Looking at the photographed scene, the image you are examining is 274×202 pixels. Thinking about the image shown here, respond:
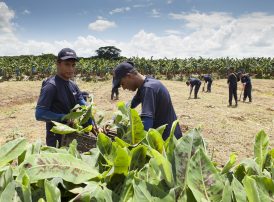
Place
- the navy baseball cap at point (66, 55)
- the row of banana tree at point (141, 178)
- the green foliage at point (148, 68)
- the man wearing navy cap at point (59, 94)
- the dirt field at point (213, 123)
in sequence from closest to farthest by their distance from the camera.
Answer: the row of banana tree at point (141, 178) → the man wearing navy cap at point (59, 94) → the navy baseball cap at point (66, 55) → the dirt field at point (213, 123) → the green foliage at point (148, 68)

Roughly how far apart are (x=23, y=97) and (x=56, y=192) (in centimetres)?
2202

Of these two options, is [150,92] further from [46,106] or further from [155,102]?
[46,106]

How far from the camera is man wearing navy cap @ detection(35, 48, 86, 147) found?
358cm

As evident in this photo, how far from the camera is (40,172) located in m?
1.17

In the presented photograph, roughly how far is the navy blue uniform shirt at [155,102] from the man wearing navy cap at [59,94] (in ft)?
2.49

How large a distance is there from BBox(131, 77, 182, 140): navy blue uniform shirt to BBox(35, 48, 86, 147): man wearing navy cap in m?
0.76

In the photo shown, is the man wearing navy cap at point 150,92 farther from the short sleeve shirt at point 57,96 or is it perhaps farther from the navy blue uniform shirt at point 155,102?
the short sleeve shirt at point 57,96

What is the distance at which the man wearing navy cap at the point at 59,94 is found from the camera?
358cm

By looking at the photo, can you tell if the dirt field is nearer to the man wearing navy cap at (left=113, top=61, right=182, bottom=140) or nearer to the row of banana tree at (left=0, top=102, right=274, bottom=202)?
the man wearing navy cap at (left=113, top=61, right=182, bottom=140)

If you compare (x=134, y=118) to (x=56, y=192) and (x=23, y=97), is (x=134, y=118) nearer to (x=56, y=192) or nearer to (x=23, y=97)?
(x=56, y=192)

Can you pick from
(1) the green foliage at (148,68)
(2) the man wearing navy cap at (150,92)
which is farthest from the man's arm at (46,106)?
(1) the green foliage at (148,68)

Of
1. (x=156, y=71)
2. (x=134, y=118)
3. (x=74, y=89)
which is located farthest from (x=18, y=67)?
(x=134, y=118)

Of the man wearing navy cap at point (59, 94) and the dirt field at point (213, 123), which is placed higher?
the man wearing navy cap at point (59, 94)

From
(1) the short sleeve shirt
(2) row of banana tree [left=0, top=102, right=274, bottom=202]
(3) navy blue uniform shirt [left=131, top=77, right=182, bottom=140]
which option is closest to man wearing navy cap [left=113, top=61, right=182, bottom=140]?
(3) navy blue uniform shirt [left=131, top=77, right=182, bottom=140]
